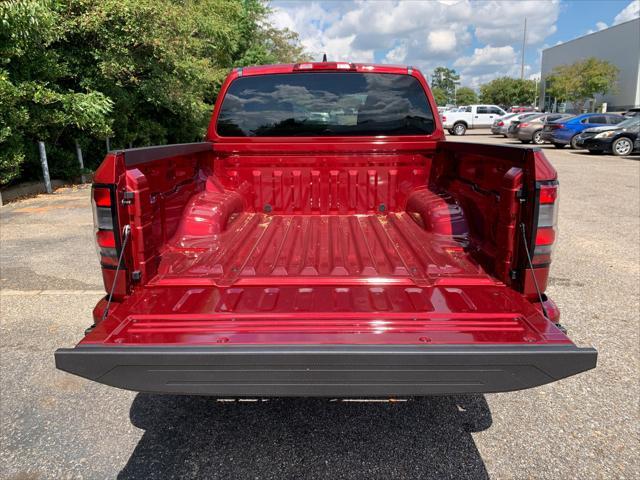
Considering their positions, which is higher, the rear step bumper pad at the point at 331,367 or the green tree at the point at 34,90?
the green tree at the point at 34,90

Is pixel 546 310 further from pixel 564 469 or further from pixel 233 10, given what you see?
pixel 233 10

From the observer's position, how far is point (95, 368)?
1978 millimetres

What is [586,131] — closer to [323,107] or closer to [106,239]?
[323,107]

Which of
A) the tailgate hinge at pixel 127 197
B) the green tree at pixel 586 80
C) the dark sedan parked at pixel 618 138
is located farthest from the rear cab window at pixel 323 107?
the green tree at pixel 586 80

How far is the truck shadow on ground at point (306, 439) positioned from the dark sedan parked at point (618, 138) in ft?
64.0

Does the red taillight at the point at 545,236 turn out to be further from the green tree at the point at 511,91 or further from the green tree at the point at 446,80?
the green tree at the point at 446,80

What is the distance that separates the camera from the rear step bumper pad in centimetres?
193

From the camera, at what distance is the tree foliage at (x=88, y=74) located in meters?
9.05

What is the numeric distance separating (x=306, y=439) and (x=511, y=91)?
98290 millimetres

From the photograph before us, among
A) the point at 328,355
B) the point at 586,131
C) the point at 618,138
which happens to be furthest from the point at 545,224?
Answer: the point at 586,131

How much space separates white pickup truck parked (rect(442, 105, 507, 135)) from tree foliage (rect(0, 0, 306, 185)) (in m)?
23.5

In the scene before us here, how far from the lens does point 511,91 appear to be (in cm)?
8994

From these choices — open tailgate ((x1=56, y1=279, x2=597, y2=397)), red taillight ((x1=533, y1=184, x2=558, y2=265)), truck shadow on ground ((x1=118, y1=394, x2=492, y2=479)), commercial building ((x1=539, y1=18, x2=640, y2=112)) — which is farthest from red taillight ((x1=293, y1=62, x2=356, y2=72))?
commercial building ((x1=539, y1=18, x2=640, y2=112))

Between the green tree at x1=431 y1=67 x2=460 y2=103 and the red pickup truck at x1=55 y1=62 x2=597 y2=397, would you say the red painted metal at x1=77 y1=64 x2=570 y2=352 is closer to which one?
the red pickup truck at x1=55 y1=62 x2=597 y2=397
